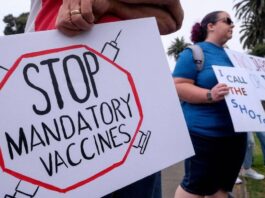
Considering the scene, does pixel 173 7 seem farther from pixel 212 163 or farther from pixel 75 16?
pixel 212 163

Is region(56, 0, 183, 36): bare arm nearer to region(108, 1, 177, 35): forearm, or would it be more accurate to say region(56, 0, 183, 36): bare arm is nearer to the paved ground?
region(108, 1, 177, 35): forearm

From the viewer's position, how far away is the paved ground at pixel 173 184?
13.6 feet

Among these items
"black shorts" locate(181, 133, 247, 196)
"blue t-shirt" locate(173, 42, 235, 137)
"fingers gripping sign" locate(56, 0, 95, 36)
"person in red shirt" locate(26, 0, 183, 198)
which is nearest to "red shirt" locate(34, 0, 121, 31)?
"person in red shirt" locate(26, 0, 183, 198)

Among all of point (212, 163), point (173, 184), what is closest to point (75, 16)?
point (212, 163)

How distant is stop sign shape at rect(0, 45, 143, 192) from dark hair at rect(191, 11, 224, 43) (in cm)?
174

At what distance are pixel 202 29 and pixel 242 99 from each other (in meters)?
0.71

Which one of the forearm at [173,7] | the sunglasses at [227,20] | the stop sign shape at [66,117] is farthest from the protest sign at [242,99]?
the stop sign shape at [66,117]

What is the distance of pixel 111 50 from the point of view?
3.99ft

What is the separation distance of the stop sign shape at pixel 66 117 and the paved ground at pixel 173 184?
3083 millimetres

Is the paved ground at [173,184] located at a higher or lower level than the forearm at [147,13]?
lower

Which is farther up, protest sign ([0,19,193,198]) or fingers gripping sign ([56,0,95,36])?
fingers gripping sign ([56,0,95,36])

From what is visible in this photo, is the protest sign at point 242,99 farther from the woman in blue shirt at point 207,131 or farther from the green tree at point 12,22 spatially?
the green tree at point 12,22

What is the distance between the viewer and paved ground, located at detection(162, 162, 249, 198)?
4141 mm

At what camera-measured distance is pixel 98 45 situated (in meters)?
1.19
